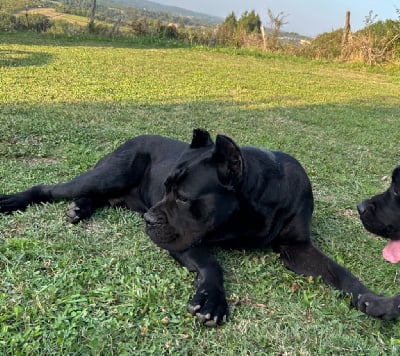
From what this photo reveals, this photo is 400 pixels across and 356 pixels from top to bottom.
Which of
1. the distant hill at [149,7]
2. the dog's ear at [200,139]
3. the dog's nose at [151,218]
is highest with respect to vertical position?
the dog's ear at [200,139]

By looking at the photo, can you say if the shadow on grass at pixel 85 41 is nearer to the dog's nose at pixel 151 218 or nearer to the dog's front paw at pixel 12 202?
the dog's front paw at pixel 12 202

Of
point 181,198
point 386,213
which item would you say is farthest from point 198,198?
point 386,213

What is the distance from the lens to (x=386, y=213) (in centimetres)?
284

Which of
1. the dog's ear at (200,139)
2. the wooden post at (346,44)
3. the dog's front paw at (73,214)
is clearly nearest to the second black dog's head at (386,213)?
the dog's ear at (200,139)

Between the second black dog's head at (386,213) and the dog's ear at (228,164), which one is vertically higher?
the dog's ear at (228,164)

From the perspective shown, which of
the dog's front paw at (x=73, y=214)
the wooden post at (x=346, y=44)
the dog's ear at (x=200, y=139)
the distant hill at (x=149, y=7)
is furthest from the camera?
the distant hill at (x=149, y=7)

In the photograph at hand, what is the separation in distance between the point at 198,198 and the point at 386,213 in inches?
44.5

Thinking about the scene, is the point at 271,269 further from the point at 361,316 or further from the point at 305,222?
the point at 361,316

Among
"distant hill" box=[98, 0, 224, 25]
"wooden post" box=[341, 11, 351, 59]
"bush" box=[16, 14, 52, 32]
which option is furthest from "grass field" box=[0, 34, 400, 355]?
"distant hill" box=[98, 0, 224, 25]

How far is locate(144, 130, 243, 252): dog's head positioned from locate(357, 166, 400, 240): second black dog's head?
2.85ft

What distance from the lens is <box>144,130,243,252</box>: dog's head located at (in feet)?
8.34

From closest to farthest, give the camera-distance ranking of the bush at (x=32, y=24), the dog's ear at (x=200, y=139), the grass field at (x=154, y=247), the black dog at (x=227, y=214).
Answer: the grass field at (x=154, y=247)
the black dog at (x=227, y=214)
the dog's ear at (x=200, y=139)
the bush at (x=32, y=24)

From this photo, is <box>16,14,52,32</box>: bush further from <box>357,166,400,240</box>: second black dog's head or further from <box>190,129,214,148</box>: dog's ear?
<box>357,166,400,240</box>: second black dog's head

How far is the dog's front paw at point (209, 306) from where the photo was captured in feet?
7.32
